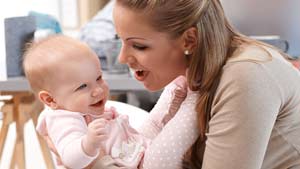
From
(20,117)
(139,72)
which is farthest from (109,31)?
(139,72)

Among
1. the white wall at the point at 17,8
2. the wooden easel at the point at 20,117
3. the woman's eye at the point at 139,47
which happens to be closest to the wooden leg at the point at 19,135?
the wooden easel at the point at 20,117

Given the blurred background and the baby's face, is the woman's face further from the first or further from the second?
the blurred background

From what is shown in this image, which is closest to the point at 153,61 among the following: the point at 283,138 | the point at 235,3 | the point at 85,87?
the point at 85,87

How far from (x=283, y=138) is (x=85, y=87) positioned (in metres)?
0.55

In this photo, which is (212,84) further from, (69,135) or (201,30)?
(69,135)

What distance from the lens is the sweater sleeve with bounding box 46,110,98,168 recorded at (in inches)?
46.9

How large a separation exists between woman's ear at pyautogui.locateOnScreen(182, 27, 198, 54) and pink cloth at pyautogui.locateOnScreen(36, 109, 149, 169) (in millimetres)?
332

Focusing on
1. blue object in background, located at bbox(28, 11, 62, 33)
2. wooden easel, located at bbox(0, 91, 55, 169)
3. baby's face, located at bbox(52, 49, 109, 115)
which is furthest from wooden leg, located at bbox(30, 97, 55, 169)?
baby's face, located at bbox(52, 49, 109, 115)

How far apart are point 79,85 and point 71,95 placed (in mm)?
37

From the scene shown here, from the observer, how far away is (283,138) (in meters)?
1.13

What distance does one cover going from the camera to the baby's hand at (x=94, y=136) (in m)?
1.13

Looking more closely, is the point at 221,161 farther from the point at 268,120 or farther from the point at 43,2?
the point at 43,2

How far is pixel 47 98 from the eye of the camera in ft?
4.28

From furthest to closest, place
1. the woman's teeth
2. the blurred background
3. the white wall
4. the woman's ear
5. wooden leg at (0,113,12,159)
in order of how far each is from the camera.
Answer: the white wall < the blurred background < wooden leg at (0,113,12,159) < the woman's teeth < the woman's ear
